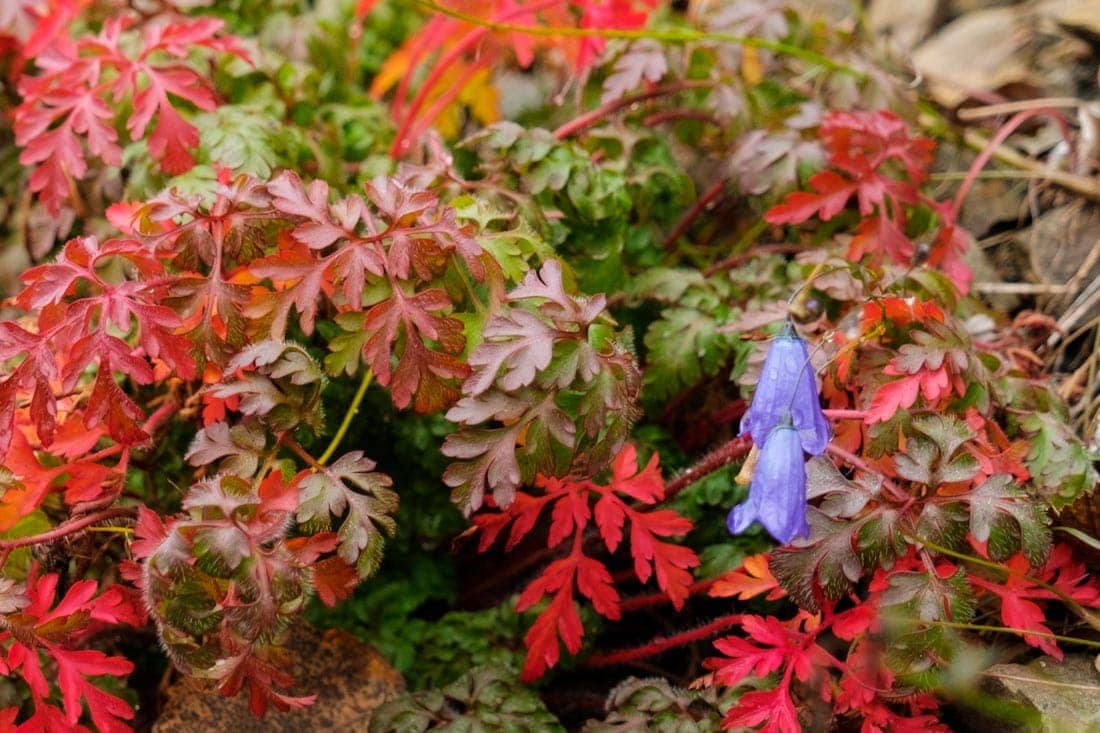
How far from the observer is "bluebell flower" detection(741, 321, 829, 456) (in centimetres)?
138

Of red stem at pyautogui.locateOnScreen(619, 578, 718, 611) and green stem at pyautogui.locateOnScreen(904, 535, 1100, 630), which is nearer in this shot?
green stem at pyautogui.locateOnScreen(904, 535, 1100, 630)

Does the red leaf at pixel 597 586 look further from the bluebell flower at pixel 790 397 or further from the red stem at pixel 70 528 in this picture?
the red stem at pixel 70 528

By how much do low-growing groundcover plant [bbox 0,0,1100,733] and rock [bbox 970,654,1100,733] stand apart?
0.20 ft

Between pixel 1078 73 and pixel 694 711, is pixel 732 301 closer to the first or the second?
pixel 694 711

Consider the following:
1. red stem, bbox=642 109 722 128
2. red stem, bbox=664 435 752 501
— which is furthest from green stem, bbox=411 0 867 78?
red stem, bbox=664 435 752 501

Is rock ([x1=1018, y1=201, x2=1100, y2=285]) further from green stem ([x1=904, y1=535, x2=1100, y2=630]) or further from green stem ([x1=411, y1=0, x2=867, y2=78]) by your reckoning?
green stem ([x1=904, y1=535, x2=1100, y2=630])

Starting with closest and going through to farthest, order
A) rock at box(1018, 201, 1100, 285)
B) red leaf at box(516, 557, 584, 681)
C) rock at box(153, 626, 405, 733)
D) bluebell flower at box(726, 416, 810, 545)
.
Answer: bluebell flower at box(726, 416, 810, 545), red leaf at box(516, 557, 584, 681), rock at box(153, 626, 405, 733), rock at box(1018, 201, 1100, 285)

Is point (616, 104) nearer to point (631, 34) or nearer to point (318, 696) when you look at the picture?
point (631, 34)

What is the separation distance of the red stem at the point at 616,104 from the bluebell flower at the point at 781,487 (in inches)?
38.8

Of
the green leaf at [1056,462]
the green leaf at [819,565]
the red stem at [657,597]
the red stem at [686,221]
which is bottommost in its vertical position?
the red stem at [657,597]

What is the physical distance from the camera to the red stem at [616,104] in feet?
6.93

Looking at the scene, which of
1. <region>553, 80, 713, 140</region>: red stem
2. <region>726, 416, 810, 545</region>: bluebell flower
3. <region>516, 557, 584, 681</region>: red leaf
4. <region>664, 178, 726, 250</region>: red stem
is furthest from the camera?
<region>664, 178, 726, 250</region>: red stem

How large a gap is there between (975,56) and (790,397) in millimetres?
2142

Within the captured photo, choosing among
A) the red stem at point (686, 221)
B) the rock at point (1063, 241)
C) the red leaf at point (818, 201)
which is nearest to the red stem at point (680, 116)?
the red stem at point (686, 221)
